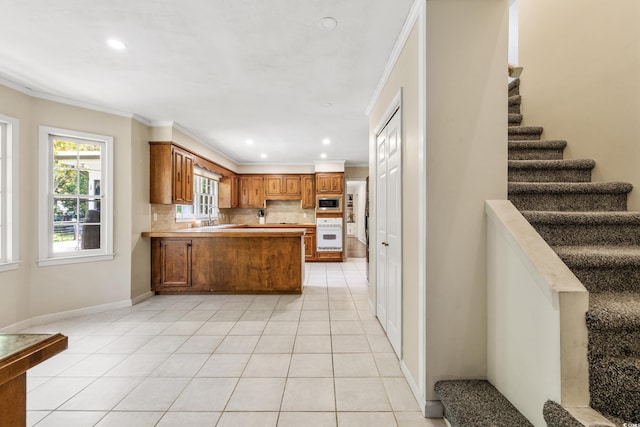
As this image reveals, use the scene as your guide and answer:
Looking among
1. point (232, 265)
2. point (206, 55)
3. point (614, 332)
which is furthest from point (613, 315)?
point (232, 265)

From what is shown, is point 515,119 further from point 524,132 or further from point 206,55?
point 206,55

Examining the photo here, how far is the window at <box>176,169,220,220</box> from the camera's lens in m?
5.20

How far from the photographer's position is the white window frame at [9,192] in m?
2.85

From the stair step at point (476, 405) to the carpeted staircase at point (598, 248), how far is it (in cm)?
30

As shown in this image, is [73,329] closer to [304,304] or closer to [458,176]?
[304,304]

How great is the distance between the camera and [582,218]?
168cm

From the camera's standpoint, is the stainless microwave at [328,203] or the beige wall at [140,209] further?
the stainless microwave at [328,203]

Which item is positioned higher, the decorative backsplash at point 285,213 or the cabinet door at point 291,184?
the cabinet door at point 291,184

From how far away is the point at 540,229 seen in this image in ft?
5.59

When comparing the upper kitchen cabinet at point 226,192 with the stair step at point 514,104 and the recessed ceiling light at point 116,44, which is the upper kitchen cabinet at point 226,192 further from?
the stair step at point 514,104

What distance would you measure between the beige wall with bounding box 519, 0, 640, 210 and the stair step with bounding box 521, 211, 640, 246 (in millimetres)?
298

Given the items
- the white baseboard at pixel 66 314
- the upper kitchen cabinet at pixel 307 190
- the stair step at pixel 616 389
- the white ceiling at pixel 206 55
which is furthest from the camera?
the upper kitchen cabinet at pixel 307 190

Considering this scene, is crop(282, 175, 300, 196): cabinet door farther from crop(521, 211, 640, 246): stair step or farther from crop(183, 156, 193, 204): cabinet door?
crop(521, 211, 640, 246): stair step

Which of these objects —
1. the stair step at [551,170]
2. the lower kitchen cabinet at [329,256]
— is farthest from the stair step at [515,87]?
the lower kitchen cabinet at [329,256]
